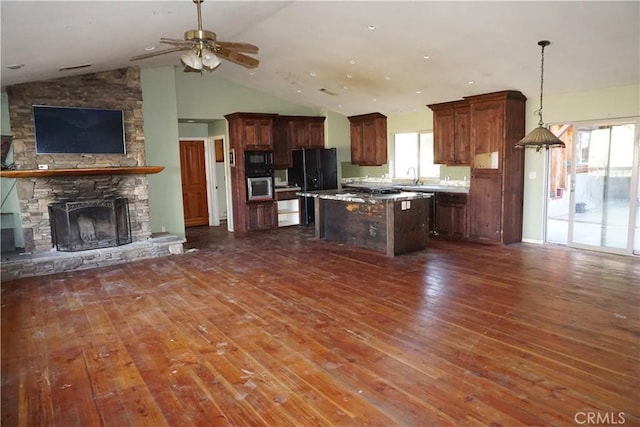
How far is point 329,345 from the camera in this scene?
3.38 m

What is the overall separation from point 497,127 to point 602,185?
174 cm

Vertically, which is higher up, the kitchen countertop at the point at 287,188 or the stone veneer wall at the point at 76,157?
the stone veneer wall at the point at 76,157

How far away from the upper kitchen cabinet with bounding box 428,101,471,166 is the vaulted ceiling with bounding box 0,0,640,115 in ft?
0.86

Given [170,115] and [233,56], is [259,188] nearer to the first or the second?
[170,115]

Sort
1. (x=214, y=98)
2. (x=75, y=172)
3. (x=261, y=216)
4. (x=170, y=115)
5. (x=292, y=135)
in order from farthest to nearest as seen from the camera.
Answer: (x=292, y=135) < (x=261, y=216) < (x=214, y=98) < (x=170, y=115) < (x=75, y=172)

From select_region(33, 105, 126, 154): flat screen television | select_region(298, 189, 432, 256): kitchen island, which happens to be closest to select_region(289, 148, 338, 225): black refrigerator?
select_region(298, 189, 432, 256): kitchen island

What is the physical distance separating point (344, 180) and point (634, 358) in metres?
7.50

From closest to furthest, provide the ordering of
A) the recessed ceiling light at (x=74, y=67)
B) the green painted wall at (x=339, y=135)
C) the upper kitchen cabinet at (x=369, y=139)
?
the recessed ceiling light at (x=74, y=67) < the upper kitchen cabinet at (x=369, y=139) < the green painted wall at (x=339, y=135)

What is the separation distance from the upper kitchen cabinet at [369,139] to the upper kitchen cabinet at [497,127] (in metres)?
2.53

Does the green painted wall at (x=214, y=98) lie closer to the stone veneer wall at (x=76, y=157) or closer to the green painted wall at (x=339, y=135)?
the green painted wall at (x=339, y=135)

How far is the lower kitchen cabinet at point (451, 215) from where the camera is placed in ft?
24.2

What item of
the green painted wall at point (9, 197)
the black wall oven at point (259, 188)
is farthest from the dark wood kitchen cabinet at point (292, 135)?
the green painted wall at point (9, 197)

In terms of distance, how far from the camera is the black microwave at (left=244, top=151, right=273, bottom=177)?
866 cm

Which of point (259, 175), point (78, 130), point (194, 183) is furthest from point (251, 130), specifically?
point (78, 130)
